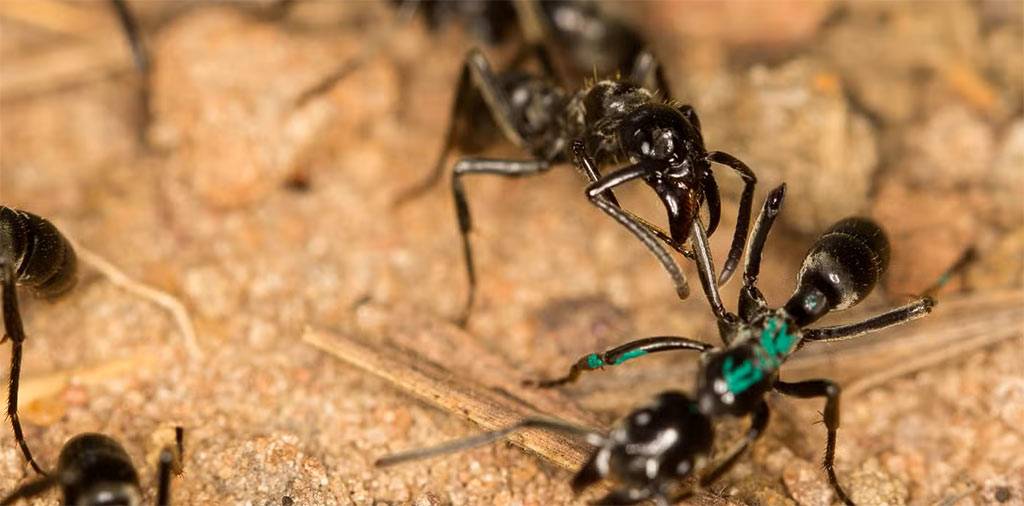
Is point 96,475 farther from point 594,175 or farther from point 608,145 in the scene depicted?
point 608,145

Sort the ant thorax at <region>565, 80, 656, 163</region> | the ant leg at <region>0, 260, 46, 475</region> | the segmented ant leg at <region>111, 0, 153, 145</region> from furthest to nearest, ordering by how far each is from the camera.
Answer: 1. the segmented ant leg at <region>111, 0, 153, 145</region>
2. the ant thorax at <region>565, 80, 656, 163</region>
3. the ant leg at <region>0, 260, 46, 475</region>

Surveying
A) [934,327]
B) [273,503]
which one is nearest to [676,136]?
[934,327]

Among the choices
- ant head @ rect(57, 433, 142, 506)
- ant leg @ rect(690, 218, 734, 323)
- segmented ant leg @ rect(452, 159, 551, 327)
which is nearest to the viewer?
ant head @ rect(57, 433, 142, 506)

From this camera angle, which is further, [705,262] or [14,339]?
[705,262]

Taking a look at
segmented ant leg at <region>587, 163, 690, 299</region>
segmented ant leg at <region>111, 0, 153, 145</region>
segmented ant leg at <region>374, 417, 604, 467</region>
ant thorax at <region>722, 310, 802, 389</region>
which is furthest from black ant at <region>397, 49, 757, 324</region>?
segmented ant leg at <region>111, 0, 153, 145</region>

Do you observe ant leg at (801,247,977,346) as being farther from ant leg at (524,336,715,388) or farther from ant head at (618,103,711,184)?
ant head at (618,103,711,184)

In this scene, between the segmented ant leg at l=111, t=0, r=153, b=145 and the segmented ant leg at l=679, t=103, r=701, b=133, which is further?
the segmented ant leg at l=111, t=0, r=153, b=145

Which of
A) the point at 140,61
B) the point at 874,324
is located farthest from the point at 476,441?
the point at 140,61

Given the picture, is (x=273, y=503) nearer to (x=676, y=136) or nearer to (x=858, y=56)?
(x=676, y=136)
